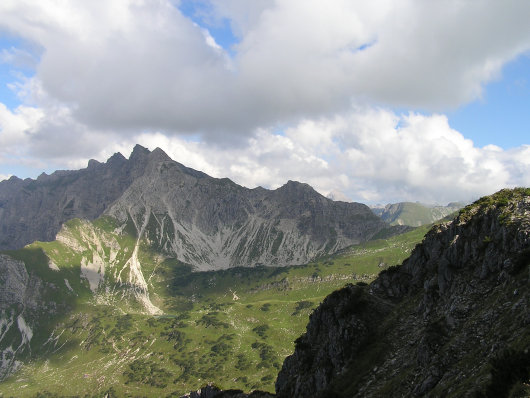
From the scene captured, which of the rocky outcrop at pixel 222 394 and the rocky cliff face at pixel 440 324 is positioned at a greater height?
the rocky cliff face at pixel 440 324

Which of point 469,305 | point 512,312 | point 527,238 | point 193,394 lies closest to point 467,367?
point 512,312

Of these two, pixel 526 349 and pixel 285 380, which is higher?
pixel 526 349

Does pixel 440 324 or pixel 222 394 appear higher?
pixel 440 324

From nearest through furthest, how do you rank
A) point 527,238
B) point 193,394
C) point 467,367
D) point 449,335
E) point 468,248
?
point 467,367
point 449,335
point 527,238
point 468,248
point 193,394

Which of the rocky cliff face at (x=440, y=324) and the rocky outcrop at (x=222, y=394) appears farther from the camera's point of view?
the rocky outcrop at (x=222, y=394)

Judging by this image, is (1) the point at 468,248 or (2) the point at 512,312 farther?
(1) the point at 468,248

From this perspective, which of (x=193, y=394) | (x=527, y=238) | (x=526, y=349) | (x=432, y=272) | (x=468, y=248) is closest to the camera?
(x=526, y=349)

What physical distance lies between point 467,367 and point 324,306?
41.8 metres

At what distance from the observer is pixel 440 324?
51.8 metres

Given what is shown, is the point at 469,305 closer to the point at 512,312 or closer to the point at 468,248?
the point at 512,312

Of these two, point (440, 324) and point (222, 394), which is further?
point (222, 394)

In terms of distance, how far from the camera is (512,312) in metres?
42.4

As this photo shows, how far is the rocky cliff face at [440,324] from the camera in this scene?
129 ft

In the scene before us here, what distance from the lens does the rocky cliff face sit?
39344 mm
